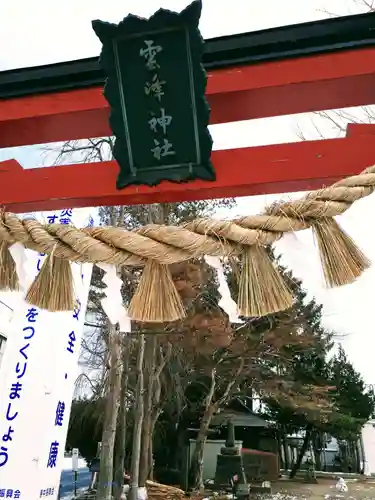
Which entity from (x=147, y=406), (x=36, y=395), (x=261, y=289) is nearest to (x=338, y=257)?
(x=261, y=289)

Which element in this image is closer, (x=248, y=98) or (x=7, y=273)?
(x=7, y=273)

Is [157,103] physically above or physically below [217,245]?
above

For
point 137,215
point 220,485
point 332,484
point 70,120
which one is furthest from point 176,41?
point 332,484

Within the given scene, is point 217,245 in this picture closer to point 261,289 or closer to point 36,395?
point 261,289

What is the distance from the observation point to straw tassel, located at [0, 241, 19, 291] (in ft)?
2.56

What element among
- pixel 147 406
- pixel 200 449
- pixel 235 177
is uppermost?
pixel 235 177

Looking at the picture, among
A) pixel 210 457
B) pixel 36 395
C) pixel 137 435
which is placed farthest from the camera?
pixel 210 457

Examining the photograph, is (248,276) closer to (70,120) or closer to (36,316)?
Answer: (70,120)

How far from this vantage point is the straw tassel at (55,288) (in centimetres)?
76

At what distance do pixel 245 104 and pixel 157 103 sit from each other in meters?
0.41

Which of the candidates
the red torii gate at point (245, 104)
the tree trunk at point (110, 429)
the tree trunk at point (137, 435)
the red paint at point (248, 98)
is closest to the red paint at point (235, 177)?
the red torii gate at point (245, 104)

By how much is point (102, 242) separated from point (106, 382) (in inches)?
301

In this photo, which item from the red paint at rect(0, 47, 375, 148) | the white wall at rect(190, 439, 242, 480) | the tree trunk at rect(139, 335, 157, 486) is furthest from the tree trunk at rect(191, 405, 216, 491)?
the red paint at rect(0, 47, 375, 148)

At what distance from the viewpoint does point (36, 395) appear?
3.28 metres
